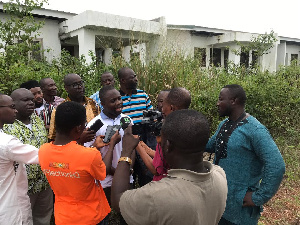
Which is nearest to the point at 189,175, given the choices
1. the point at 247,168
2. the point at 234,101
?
the point at 247,168

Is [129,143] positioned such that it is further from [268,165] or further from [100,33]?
[100,33]

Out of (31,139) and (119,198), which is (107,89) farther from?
(119,198)

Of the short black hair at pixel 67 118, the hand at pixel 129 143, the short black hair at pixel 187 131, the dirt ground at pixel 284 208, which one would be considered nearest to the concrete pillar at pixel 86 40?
the dirt ground at pixel 284 208

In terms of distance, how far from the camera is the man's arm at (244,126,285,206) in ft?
6.46

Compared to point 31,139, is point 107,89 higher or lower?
higher

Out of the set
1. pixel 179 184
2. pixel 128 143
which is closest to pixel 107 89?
pixel 128 143

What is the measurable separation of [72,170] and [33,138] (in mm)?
1080

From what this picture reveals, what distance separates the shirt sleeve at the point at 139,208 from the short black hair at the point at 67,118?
86cm

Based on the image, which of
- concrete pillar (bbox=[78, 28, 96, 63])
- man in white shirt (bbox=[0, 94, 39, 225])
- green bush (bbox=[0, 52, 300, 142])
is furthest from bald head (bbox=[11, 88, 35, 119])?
concrete pillar (bbox=[78, 28, 96, 63])

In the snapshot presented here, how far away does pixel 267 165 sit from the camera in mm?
1982

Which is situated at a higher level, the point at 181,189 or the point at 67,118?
the point at 67,118

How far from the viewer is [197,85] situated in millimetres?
6504

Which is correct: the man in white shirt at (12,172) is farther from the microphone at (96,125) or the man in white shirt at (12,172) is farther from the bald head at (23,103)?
the microphone at (96,125)

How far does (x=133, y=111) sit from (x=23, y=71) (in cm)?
226
